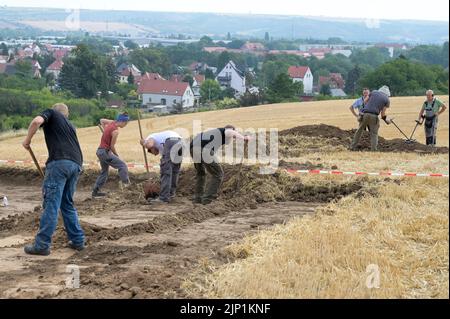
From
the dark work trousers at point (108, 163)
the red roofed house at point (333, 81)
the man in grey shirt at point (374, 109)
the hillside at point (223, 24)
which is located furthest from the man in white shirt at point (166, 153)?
the hillside at point (223, 24)

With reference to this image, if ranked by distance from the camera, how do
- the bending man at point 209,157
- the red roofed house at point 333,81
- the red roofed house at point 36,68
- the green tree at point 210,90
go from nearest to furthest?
1. the bending man at point 209,157
2. the green tree at point 210,90
3. the red roofed house at point 333,81
4. the red roofed house at point 36,68

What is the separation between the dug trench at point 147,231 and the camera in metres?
7.79

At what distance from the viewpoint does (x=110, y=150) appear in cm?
1465

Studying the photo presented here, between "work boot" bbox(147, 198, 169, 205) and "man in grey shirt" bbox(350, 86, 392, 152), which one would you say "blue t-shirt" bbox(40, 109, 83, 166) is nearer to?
"work boot" bbox(147, 198, 169, 205)

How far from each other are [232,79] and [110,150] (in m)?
65.7

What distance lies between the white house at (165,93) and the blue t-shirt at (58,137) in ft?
159

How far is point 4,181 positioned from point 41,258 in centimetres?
923

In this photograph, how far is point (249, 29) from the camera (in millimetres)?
169875

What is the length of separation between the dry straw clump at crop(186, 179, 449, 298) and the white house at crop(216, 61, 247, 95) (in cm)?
6256

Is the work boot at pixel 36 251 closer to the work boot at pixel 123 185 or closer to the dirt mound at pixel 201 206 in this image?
the dirt mound at pixel 201 206

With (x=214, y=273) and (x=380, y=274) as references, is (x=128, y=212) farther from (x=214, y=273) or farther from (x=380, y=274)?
(x=380, y=274)

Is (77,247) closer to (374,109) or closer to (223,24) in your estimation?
(374,109)

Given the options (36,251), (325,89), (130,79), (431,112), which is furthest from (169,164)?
(325,89)
